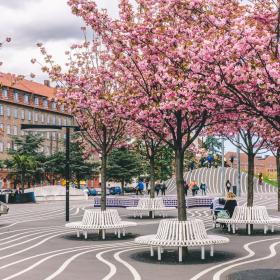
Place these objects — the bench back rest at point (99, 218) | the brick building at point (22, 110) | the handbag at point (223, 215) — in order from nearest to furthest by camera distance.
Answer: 1. the bench back rest at point (99, 218)
2. the handbag at point (223, 215)
3. the brick building at point (22, 110)

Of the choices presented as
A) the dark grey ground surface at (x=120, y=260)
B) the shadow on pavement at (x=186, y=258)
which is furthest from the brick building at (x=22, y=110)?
the shadow on pavement at (x=186, y=258)

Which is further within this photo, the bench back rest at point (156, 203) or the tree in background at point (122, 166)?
the tree in background at point (122, 166)

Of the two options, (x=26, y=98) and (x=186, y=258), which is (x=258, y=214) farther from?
(x=26, y=98)

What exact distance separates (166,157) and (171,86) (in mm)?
60848

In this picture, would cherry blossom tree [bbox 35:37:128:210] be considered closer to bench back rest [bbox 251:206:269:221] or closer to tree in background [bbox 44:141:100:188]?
bench back rest [bbox 251:206:269:221]

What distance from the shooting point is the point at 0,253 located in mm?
14680

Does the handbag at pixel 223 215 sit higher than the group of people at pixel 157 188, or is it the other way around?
the group of people at pixel 157 188

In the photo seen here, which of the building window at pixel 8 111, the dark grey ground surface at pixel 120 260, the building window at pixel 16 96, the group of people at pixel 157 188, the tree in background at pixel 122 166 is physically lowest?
the dark grey ground surface at pixel 120 260

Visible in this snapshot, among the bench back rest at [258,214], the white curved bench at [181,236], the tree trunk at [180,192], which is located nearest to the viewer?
the white curved bench at [181,236]

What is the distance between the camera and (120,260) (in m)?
13.3

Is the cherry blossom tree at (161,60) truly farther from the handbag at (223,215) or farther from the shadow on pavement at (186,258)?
the handbag at (223,215)

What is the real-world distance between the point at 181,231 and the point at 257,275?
291 centimetres

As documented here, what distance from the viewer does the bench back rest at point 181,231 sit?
44.6 feet

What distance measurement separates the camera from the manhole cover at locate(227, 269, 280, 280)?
423 inches
